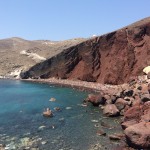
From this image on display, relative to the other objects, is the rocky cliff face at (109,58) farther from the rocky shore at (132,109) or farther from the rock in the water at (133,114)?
the rock in the water at (133,114)

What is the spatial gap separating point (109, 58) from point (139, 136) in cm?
7541

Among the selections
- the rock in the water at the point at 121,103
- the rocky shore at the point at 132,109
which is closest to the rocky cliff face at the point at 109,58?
the rocky shore at the point at 132,109

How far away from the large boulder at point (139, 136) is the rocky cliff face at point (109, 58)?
6036cm

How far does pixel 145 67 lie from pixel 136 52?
814 centimetres

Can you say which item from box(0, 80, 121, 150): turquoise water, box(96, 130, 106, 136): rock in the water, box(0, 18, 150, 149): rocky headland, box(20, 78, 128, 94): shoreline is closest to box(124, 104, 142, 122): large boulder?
box(0, 80, 121, 150): turquoise water

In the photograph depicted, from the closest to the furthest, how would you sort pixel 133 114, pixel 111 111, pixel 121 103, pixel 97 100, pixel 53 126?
pixel 133 114, pixel 53 126, pixel 111 111, pixel 121 103, pixel 97 100

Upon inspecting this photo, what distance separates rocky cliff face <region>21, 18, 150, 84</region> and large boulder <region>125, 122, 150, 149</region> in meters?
60.4

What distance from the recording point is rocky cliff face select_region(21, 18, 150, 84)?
104 m

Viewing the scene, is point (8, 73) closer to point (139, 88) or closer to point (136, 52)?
point (136, 52)

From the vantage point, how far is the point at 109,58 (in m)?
114

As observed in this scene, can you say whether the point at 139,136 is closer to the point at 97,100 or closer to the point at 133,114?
the point at 133,114

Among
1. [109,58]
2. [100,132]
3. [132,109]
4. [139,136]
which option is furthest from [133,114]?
[109,58]

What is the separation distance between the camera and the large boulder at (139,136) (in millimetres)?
39906

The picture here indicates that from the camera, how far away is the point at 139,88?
73375 mm
